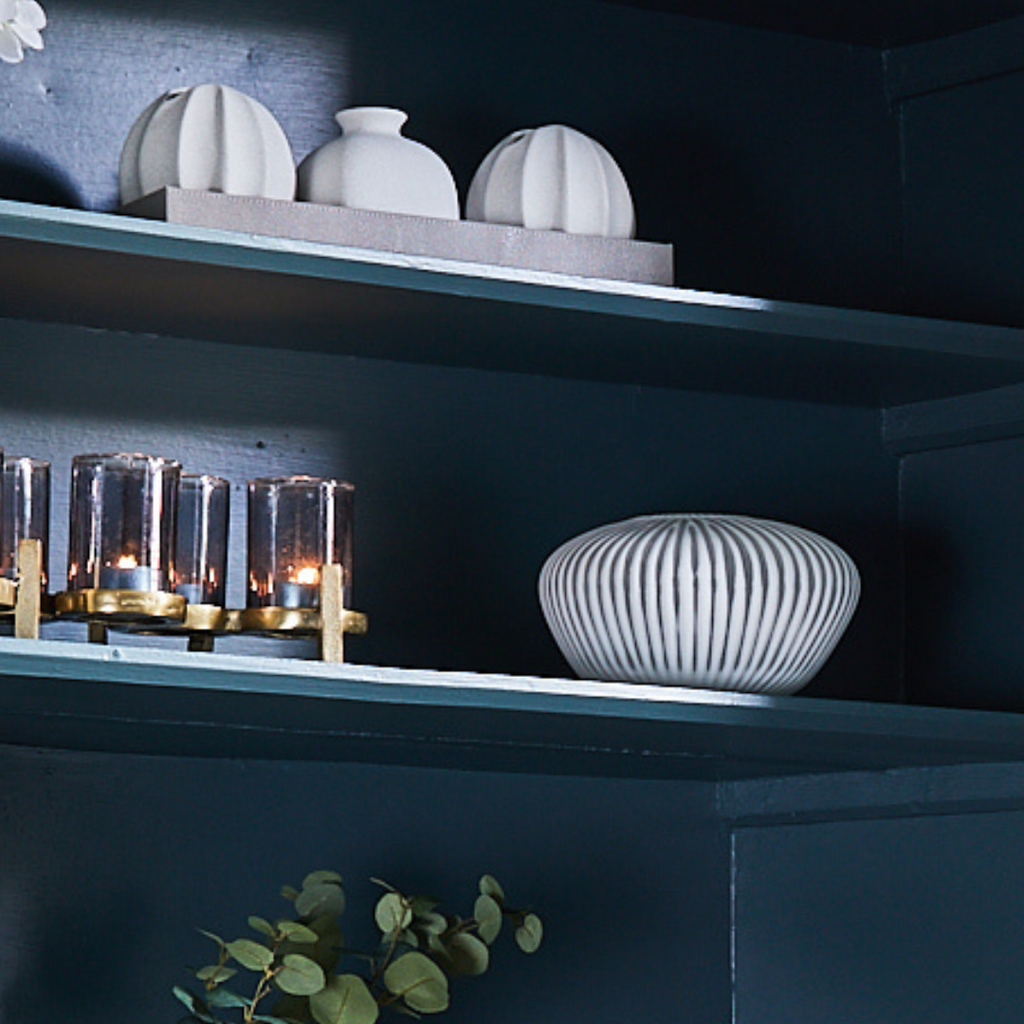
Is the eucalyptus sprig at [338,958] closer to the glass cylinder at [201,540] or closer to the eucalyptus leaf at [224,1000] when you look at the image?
the eucalyptus leaf at [224,1000]

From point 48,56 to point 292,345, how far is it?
0.39 meters

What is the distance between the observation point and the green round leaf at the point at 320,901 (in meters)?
2.12

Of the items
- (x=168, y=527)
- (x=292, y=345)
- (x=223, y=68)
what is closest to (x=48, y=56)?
(x=223, y=68)

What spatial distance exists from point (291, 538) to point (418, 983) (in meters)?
0.44

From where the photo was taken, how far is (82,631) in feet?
7.20

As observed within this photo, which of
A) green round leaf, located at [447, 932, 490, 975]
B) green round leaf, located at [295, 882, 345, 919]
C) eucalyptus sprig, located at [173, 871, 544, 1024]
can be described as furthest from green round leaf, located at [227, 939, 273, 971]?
green round leaf, located at [447, 932, 490, 975]

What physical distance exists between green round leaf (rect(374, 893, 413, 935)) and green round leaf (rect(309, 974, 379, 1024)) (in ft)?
0.28

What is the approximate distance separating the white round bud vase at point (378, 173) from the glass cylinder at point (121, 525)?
0.33m

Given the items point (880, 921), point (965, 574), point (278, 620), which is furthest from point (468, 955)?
point (965, 574)

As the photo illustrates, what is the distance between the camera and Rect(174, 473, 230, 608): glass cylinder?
2029mm

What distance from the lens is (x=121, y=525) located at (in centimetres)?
198

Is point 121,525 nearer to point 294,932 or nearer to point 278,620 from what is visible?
point 278,620

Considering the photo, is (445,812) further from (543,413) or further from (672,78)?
(672,78)

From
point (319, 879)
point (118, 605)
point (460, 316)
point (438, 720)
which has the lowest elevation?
point (319, 879)
